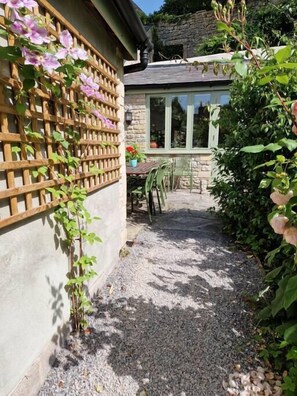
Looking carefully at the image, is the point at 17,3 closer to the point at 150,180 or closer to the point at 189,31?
the point at 150,180

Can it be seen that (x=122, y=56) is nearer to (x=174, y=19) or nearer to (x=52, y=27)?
(x=52, y=27)

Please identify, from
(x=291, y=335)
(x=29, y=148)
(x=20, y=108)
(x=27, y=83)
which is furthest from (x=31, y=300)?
(x=291, y=335)

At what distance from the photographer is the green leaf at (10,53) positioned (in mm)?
1087

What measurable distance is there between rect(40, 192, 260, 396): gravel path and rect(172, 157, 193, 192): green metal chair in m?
→ 4.16

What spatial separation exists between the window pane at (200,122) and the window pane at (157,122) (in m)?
0.92

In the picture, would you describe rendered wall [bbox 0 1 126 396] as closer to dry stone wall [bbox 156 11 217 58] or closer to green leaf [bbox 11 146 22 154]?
green leaf [bbox 11 146 22 154]

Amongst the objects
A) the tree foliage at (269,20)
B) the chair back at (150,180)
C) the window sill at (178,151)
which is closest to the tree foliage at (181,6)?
the tree foliage at (269,20)

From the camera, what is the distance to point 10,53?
1.11 m

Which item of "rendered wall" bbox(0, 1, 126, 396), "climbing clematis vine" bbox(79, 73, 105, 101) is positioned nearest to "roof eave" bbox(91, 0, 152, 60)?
"rendered wall" bbox(0, 1, 126, 396)

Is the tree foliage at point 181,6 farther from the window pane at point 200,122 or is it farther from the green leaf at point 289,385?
the green leaf at point 289,385

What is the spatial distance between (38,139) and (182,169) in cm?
621

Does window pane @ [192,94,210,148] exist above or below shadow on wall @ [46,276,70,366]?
above

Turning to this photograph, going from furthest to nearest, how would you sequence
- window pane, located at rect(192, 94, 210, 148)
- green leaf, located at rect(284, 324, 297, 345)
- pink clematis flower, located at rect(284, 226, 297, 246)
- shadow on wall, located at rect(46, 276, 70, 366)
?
window pane, located at rect(192, 94, 210, 148), shadow on wall, located at rect(46, 276, 70, 366), green leaf, located at rect(284, 324, 297, 345), pink clematis flower, located at rect(284, 226, 297, 246)

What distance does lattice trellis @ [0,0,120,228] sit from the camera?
1.24 m
